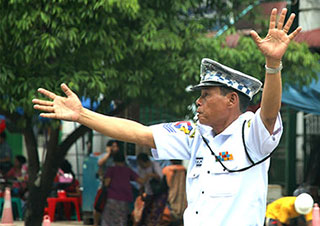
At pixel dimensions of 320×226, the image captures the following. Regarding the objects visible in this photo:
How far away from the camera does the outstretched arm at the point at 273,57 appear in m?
3.93

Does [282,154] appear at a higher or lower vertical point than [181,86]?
lower

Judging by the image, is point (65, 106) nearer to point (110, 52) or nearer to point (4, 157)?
point (110, 52)

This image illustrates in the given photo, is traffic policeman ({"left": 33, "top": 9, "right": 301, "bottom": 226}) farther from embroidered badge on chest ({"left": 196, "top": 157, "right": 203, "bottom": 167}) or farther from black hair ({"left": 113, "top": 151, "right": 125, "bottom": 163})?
black hair ({"left": 113, "top": 151, "right": 125, "bottom": 163})

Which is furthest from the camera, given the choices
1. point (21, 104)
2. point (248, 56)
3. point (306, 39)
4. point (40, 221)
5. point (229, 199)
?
point (306, 39)

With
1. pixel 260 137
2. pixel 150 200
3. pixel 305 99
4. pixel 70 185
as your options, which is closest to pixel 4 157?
pixel 70 185

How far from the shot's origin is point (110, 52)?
35.6ft

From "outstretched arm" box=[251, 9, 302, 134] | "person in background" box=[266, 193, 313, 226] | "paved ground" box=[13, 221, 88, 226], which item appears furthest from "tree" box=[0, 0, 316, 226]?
"outstretched arm" box=[251, 9, 302, 134]

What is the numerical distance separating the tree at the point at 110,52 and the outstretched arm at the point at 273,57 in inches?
245

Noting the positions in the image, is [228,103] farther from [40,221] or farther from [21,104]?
[40,221]

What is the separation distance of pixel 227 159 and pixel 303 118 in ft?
40.9

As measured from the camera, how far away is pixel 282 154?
55.1 ft

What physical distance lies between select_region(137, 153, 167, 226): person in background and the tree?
2.63 meters

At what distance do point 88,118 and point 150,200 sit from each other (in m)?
10.5

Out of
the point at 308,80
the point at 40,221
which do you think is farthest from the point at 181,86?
the point at 40,221
